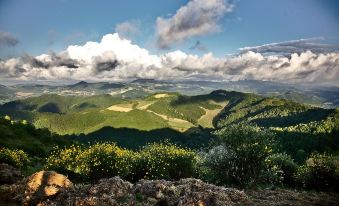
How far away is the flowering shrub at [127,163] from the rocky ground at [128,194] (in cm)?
1230

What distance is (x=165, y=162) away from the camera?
2290 inches

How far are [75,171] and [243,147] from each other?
1207 inches

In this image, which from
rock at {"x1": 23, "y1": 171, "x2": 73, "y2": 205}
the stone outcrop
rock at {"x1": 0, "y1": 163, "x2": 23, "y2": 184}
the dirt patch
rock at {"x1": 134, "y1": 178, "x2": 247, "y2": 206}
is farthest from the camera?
rock at {"x1": 0, "y1": 163, "x2": 23, "y2": 184}

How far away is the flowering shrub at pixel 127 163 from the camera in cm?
5250

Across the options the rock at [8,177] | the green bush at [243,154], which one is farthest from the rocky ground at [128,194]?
the green bush at [243,154]

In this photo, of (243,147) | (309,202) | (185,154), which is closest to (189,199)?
(309,202)

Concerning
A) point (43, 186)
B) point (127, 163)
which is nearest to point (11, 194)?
point (43, 186)

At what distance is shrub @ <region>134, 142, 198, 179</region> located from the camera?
57219mm

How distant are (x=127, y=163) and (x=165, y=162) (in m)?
6.20

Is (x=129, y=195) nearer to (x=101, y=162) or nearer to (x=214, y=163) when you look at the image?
(x=101, y=162)

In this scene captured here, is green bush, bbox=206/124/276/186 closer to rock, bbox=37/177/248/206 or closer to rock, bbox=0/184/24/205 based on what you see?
rock, bbox=37/177/248/206

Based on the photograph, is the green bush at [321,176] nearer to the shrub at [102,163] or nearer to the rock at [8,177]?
the shrub at [102,163]

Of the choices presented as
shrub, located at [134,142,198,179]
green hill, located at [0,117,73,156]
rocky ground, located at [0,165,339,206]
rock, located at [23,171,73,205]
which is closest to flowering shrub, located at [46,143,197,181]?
shrub, located at [134,142,198,179]

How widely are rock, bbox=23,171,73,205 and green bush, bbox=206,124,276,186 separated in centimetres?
2174
